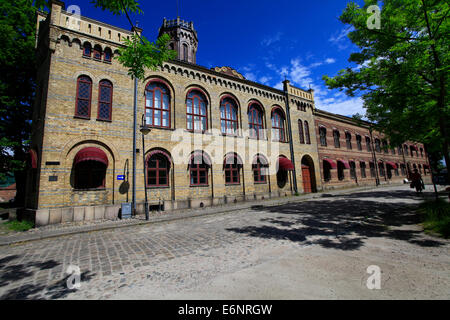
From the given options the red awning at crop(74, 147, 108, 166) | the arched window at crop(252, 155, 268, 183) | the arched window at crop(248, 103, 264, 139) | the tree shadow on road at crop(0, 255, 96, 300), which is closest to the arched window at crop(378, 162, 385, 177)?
the arched window at crop(252, 155, 268, 183)

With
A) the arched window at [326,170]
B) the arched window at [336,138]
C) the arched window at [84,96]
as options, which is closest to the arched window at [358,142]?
the arched window at [336,138]

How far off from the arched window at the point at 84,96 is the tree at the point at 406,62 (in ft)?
44.7

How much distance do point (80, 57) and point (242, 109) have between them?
1222cm

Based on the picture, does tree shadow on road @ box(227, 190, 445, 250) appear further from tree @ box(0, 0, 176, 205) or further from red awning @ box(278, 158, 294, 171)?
tree @ box(0, 0, 176, 205)

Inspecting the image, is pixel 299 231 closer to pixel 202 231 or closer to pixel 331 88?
pixel 202 231

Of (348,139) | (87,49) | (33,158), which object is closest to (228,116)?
(87,49)

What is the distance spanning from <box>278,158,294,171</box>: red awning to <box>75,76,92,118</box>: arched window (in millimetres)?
15746

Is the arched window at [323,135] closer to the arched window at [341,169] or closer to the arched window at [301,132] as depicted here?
the arched window at [341,169]

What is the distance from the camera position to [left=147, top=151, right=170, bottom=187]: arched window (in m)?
12.7

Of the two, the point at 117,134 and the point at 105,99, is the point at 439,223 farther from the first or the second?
the point at 105,99

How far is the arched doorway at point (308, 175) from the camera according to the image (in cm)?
2089

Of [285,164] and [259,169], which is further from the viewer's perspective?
[285,164]

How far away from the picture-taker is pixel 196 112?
50.3 ft

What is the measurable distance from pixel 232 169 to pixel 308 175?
33.8 ft
